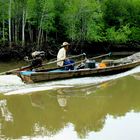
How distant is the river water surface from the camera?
33.3 ft

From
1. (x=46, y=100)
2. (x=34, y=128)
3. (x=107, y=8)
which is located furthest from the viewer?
(x=107, y=8)

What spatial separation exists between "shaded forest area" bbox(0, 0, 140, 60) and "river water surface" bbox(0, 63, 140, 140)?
12.9 m

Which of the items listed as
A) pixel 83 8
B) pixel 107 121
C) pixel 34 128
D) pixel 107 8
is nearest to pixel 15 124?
pixel 34 128

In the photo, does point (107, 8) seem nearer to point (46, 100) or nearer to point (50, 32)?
point (50, 32)

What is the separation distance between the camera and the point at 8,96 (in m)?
14.6

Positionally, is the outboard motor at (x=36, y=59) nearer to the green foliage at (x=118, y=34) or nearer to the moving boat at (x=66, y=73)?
the moving boat at (x=66, y=73)

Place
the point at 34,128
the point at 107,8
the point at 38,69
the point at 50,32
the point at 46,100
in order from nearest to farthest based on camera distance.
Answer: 1. the point at 34,128
2. the point at 46,100
3. the point at 38,69
4. the point at 50,32
5. the point at 107,8

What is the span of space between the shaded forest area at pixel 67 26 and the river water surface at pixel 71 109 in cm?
1293

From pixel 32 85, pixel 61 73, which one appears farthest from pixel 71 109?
pixel 61 73

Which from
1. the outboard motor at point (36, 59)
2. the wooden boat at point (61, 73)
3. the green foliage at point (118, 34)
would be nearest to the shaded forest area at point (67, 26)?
the green foliage at point (118, 34)

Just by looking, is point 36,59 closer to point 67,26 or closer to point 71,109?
point 71,109

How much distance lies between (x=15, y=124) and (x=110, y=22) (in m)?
32.8

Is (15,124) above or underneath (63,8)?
underneath

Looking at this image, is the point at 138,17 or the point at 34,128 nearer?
the point at 34,128
